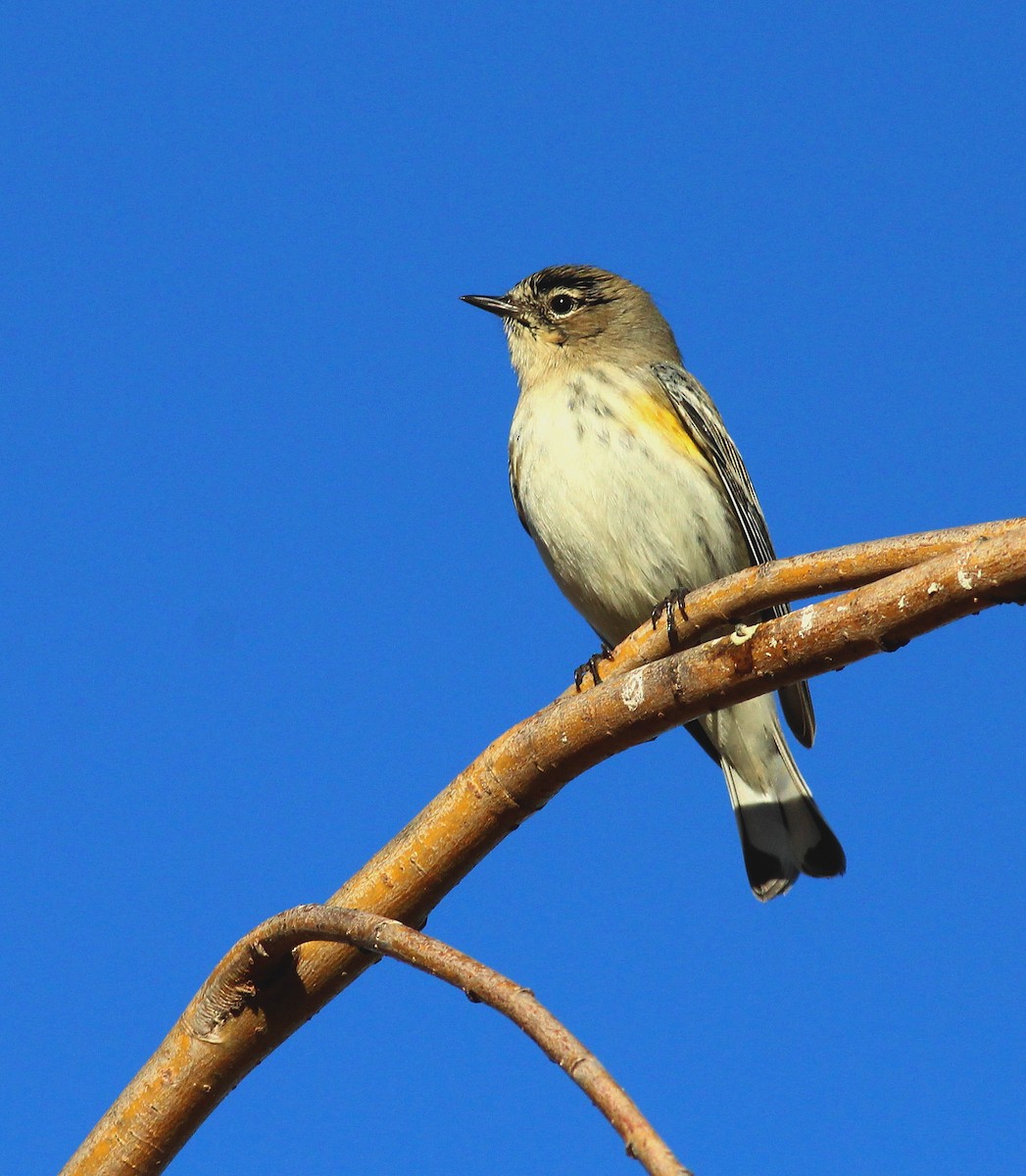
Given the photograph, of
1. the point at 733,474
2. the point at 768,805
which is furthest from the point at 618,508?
the point at 768,805

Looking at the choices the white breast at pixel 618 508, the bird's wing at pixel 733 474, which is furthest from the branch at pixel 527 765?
the bird's wing at pixel 733 474

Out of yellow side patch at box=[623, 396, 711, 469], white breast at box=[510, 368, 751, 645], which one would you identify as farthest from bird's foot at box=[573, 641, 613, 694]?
yellow side patch at box=[623, 396, 711, 469]

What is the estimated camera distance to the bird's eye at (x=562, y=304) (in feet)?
33.5

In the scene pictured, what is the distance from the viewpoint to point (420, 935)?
3.31 meters

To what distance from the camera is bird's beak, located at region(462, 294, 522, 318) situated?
1034 centimetres

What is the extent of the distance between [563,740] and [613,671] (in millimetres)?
959

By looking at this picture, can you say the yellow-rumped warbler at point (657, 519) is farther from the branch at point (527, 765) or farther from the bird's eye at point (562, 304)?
the branch at point (527, 765)

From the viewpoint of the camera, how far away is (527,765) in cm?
428

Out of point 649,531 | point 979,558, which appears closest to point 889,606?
point 979,558

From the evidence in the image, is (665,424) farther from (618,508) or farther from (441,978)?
(441,978)

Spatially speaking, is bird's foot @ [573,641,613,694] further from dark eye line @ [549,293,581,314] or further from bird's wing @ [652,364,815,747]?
dark eye line @ [549,293,581,314]

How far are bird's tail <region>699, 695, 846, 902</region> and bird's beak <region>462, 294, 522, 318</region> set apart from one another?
3472 mm

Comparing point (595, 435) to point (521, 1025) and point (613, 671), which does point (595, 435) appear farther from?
point (521, 1025)

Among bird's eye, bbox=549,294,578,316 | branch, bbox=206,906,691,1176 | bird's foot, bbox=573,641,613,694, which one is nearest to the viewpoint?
branch, bbox=206,906,691,1176
